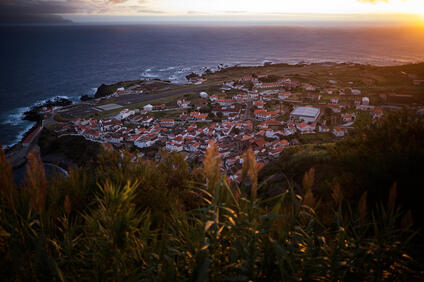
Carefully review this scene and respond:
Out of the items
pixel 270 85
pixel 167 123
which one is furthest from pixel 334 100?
pixel 167 123

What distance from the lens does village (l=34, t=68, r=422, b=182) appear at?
18609mm

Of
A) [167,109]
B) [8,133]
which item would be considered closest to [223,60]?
[167,109]

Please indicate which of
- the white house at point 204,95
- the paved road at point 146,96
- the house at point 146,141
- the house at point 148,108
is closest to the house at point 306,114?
the white house at point 204,95

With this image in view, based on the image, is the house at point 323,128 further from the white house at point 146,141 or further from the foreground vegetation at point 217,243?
the foreground vegetation at point 217,243

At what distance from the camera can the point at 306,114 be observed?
23.8m

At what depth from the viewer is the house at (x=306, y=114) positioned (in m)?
23.3

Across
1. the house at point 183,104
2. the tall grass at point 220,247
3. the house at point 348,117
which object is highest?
the tall grass at point 220,247

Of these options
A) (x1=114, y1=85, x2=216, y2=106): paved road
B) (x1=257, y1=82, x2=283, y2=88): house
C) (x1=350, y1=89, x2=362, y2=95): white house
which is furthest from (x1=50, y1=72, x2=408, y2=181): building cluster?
(x1=257, y1=82, x2=283, y2=88): house

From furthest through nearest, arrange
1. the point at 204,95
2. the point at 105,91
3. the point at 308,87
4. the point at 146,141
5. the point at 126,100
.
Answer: the point at 105,91 < the point at 308,87 < the point at 126,100 < the point at 204,95 < the point at 146,141

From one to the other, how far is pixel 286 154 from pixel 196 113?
53.0 feet

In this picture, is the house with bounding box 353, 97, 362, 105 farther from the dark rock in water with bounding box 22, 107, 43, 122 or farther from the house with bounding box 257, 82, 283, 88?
the dark rock in water with bounding box 22, 107, 43, 122

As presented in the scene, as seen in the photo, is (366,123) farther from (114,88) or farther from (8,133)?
(114,88)

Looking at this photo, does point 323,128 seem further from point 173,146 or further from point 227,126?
point 173,146

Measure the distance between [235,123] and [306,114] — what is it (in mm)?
6728
